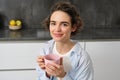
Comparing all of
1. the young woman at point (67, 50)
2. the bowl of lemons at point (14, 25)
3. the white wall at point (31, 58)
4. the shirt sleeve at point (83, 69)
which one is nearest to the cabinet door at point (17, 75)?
the white wall at point (31, 58)

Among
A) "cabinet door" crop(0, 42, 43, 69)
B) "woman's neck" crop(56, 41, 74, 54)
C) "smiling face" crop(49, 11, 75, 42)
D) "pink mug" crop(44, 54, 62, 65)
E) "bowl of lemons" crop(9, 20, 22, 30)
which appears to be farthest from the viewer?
"bowl of lemons" crop(9, 20, 22, 30)

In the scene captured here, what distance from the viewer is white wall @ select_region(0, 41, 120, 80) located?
2006mm

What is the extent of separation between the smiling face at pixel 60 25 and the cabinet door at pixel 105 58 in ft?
2.39

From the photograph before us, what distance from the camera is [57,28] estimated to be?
133cm

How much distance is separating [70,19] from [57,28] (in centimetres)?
10

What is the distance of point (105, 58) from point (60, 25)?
0.91m

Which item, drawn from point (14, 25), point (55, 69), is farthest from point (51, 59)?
point (14, 25)

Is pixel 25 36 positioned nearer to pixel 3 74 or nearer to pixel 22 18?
pixel 3 74

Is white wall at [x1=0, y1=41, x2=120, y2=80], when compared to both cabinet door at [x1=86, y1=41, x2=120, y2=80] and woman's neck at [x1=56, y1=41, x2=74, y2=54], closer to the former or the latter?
cabinet door at [x1=86, y1=41, x2=120, y2=80]

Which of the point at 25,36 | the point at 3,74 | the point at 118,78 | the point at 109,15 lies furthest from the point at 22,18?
the point at 118,78

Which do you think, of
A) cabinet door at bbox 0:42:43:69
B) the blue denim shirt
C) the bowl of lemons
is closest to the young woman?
the blue denim shirt

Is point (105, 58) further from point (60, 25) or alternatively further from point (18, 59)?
point (60, 25)

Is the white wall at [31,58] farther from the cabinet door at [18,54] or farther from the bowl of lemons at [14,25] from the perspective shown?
the bowl of lemons at [14,25]

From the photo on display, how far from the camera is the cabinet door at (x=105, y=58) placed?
207 cm
